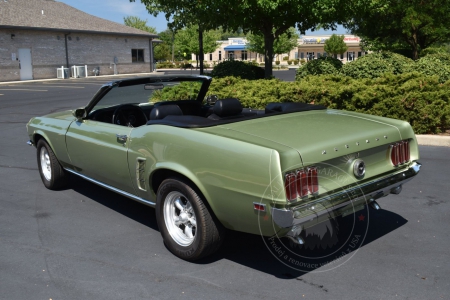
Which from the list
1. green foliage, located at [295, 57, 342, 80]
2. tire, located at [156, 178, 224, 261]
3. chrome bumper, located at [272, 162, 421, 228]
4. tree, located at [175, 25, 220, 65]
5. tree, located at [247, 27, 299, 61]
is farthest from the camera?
tree, located at [175, 25, 220, 65]

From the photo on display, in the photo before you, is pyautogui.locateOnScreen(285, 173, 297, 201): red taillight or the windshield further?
the windshield

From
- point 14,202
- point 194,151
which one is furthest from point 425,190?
point 14,202

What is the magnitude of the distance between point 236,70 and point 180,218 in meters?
11.1

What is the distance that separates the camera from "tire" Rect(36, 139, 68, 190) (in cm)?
622

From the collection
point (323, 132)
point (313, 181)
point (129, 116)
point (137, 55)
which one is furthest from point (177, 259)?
point (137, 55)

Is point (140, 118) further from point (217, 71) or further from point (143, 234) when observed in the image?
point (217, 71)

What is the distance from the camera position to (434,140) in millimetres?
8766

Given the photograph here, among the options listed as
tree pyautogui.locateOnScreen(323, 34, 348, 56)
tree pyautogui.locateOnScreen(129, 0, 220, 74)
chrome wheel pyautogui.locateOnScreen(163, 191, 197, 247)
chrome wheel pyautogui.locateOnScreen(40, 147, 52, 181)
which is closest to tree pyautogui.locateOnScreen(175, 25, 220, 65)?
tree pyautogui.locateOnScreen(323, 34, 348, 56)

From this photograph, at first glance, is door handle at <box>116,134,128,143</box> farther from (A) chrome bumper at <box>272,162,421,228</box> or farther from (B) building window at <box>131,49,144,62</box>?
(B) building window at <box>131,49,144,62</box>

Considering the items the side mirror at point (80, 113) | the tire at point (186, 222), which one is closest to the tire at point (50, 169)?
the side mirror at point (80, 113)

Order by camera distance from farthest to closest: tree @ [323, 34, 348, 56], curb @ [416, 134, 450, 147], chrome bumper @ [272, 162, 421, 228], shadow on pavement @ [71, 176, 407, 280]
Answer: tree @ [323, 34, 348, 56]
curb @ [416, 134, 450, 147]
shadow on pavement @ [71, 176, 407, 280]
chrome bumper @ [272, 162, 421, 228]

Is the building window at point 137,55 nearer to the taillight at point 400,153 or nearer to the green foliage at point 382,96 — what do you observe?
the green foliage at point 382,96

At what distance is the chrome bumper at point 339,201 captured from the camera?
3.45 m

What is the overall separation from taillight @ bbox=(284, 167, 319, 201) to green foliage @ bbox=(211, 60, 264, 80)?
37.0 feet
